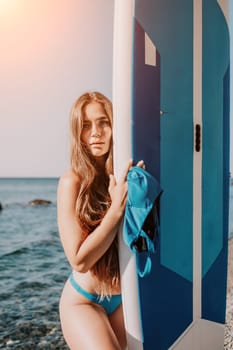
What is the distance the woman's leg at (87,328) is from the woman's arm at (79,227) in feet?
0.57

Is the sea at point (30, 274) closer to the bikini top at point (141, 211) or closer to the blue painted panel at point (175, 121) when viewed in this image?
the blue painted panel at point (175, 121)

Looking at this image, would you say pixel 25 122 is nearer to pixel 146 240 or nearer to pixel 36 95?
pixel 36 95

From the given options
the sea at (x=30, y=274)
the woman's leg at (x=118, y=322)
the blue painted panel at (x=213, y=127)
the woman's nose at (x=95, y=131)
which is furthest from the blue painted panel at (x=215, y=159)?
the sea at (x=30, y=274)

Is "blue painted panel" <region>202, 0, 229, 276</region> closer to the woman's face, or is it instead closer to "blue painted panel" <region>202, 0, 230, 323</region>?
"blue painted panel" <region>202, 0, 230, 323</region>

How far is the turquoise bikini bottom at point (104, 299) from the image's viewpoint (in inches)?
62.7

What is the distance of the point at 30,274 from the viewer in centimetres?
797

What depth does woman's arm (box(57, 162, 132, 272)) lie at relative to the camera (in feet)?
4.73

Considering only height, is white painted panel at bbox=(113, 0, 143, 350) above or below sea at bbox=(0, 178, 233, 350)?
above

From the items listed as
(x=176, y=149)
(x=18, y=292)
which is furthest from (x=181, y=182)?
(x=18, y=292)

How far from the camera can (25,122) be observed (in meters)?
24.6

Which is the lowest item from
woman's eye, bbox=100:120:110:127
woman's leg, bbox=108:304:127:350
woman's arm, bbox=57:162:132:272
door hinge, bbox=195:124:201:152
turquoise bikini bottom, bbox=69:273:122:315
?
woman's leg, bbox=108:304:127:350

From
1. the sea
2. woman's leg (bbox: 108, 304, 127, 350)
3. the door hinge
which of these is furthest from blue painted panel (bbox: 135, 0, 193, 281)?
the sea

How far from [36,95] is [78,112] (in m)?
24.1

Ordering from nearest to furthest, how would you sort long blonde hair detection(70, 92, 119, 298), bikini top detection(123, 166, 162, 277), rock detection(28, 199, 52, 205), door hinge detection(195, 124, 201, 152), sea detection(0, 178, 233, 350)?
1. bikini top detection(123, 166, 162, 277)
2. long blonde hair detection(70, 92, 119, 298)
3. door hinge detection(195, 124, 201, 152)
4. sea detection(0, 178, 233, 350)
5. rock detection(28, 199, 52, 205)
